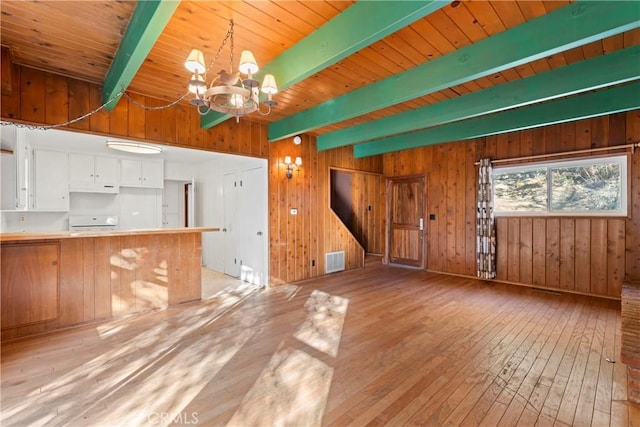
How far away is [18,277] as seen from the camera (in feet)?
9.80

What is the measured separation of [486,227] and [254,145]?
4513mm

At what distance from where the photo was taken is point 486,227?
5.38m

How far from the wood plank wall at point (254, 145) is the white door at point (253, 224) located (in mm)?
175

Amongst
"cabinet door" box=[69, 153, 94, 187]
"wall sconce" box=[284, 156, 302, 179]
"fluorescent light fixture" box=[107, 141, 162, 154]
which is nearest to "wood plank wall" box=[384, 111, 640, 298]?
"wall sconce" box=[284, 156, 302, 179]

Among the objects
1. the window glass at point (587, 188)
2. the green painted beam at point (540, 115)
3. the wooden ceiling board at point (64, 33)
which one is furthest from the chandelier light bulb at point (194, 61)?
the window glass at point (587, 188)

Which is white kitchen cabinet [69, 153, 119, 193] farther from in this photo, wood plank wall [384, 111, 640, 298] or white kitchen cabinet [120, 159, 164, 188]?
wood plank wall [384, 111, 640, 298]

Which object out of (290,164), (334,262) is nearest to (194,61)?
(290,164)

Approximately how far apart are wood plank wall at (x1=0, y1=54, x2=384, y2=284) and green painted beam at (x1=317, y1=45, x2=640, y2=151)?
1.69 meters

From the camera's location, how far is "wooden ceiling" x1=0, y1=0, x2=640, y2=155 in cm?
208

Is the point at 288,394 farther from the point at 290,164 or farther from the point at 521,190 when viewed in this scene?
the point at 521,190

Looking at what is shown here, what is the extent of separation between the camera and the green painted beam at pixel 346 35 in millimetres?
1799

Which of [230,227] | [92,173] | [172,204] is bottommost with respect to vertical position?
[230,227]

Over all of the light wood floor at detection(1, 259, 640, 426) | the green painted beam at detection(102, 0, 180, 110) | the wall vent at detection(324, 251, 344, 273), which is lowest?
the light wood floor at detection(1, 259, 640, 426)

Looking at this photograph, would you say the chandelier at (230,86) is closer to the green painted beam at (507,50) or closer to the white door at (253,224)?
the green painted beam at (507,50)
